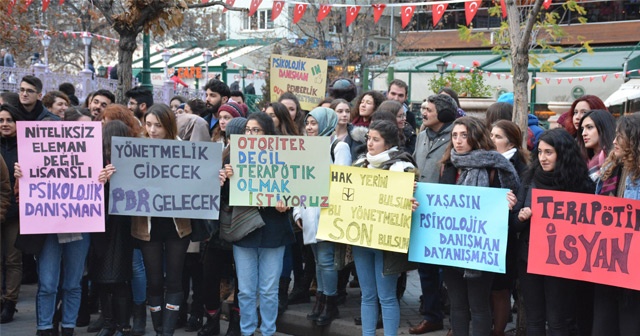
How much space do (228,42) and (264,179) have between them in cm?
3429

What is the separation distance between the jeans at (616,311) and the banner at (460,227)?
27.3 inches

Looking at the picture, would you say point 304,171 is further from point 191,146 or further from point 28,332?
point 28,332

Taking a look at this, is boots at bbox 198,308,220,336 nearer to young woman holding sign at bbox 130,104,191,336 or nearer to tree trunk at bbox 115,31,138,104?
young woman holding sign at bbox 130,104,191,336

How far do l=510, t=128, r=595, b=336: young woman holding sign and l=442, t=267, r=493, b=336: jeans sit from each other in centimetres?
28

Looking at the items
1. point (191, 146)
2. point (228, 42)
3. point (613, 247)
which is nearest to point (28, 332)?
point (191, 146)

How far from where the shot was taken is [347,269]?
23.8ft

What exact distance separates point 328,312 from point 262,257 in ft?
3.28

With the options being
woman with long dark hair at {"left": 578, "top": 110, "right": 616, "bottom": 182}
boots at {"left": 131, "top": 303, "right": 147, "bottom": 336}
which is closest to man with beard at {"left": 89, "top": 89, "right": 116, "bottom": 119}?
boots at {"left": 131, "top": 303, "right": 147, "bottom": 336}

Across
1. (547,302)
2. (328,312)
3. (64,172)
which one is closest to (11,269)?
(64,172)

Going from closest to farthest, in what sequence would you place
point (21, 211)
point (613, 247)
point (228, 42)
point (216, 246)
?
1. point (613, 247)
2. point (21, 211)
3. point (216, 246)
4. point (228, 42)

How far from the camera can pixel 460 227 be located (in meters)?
5.70

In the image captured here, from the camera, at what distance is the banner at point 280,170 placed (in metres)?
6.11

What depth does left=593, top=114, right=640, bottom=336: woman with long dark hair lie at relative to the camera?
4840 millimetres

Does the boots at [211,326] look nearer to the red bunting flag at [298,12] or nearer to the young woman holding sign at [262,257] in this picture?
the young woman holding sign at [262,257]
